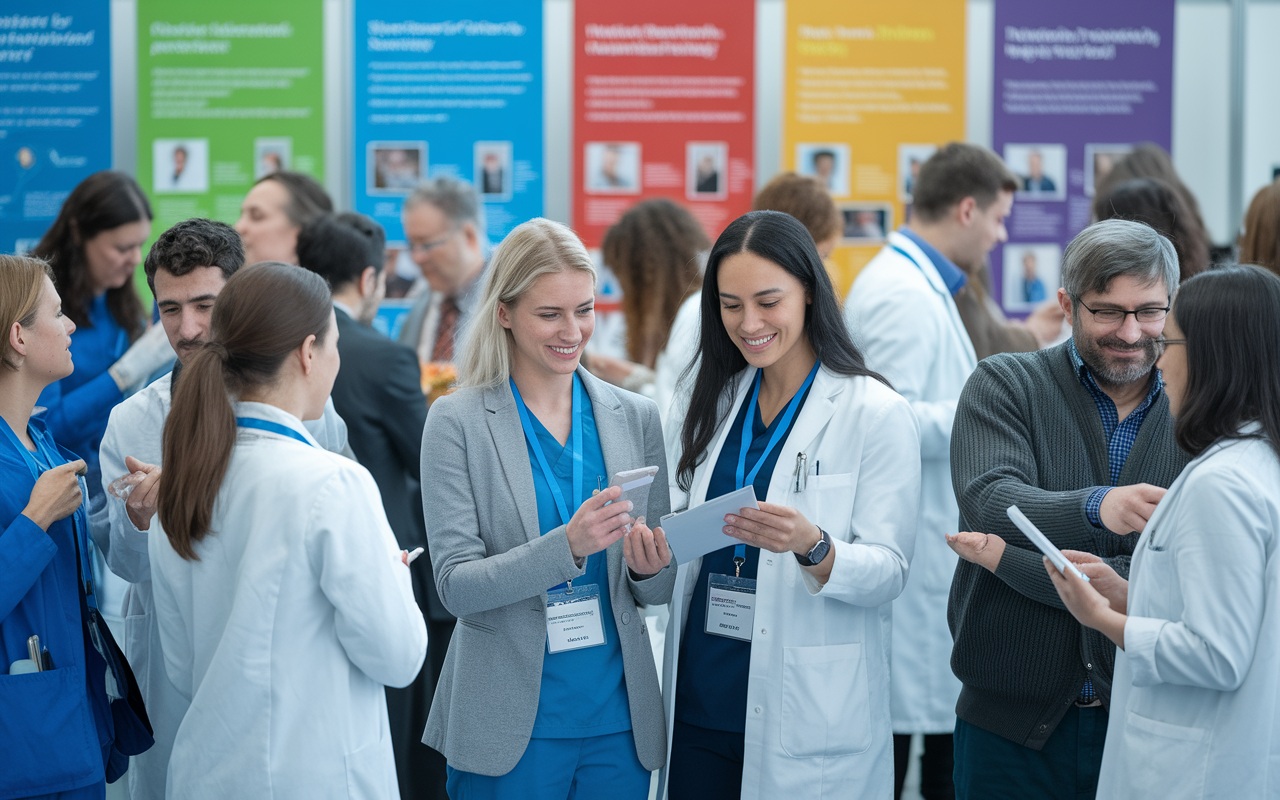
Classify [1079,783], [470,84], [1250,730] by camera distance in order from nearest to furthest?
[1250,730] < [1079,783] < [470,84]

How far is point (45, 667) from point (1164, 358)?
2.10 metres

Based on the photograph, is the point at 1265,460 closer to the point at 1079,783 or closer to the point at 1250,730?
the point at 1250,730

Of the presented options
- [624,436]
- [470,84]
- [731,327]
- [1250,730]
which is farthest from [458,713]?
[470,84]

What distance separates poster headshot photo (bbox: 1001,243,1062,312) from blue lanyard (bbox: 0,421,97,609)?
14.7 ft

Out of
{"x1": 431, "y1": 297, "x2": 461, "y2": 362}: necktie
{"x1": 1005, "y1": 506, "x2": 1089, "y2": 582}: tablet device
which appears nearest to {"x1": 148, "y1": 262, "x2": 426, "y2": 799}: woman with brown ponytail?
{"x1": 1005, "y1": 506, "x2": 1089, "y2": 582}: tablet device

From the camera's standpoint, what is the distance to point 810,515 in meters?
2.21

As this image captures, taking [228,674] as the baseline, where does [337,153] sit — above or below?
above

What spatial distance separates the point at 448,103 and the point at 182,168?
4.32 feet

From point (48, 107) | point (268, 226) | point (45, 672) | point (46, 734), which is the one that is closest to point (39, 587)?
point (45, 672)

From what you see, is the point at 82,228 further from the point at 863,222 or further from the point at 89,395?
the point at 863,222

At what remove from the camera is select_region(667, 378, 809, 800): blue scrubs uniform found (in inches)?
88.7

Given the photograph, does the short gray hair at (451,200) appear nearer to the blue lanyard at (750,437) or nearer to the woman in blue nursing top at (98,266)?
the woman in blue nursing top at (98,266)

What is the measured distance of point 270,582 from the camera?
1.82 metres

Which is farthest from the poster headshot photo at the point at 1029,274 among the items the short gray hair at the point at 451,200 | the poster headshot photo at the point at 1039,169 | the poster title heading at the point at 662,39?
the short gray hair at the point at 451,200
